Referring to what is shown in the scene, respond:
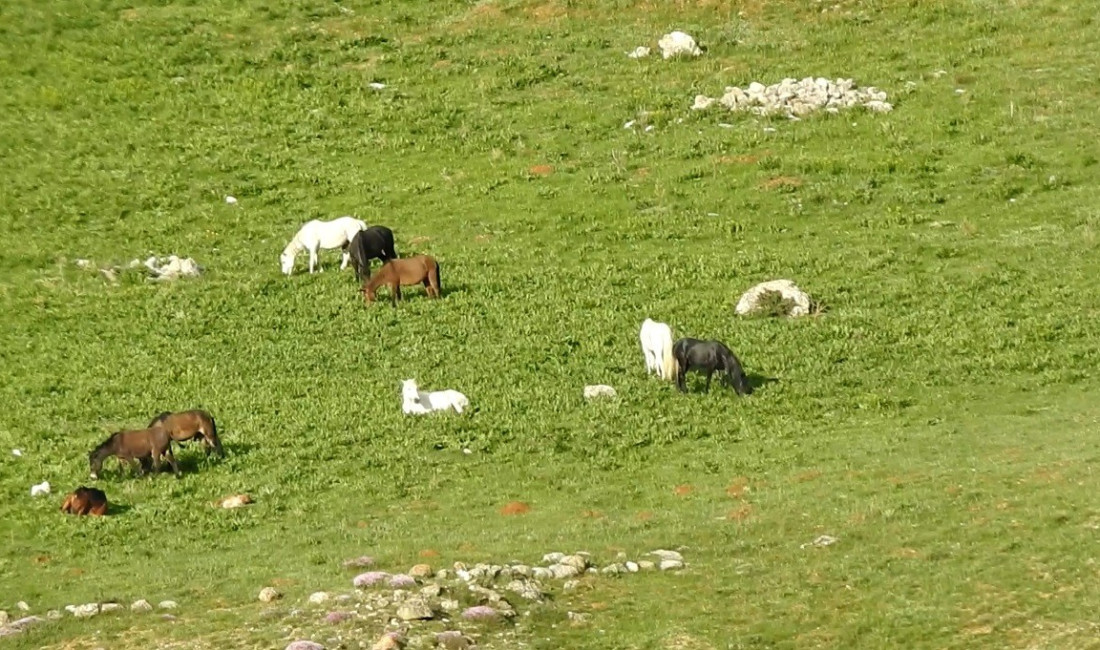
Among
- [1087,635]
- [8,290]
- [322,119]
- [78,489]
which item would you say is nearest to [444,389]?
[78,489]

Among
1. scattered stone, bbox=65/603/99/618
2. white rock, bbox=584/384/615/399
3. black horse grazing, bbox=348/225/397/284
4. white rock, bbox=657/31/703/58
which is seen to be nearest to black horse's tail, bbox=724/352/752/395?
white rock, bbox=584/384/615/399

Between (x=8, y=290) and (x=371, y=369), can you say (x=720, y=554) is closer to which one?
(x=371, y=369)

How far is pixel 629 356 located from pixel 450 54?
22599mm

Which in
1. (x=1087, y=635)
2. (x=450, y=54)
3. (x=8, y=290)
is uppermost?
(x=450, y=54)

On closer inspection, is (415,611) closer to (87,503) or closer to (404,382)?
(87,503)

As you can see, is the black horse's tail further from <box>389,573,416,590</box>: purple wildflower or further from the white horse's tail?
<box>389,573,416,590</box>: purple wildflower

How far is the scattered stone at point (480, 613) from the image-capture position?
16.8 m

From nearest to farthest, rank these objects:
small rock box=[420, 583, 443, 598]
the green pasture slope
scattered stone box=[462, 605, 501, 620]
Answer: scattered stone box=[462, 605, 501, 620] → small rock box=[420, 583, 443, 598] → the green pasture slope

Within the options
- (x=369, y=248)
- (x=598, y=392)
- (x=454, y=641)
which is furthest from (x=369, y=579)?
(x=369, y=248)

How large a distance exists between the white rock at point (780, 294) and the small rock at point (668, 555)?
12792mm

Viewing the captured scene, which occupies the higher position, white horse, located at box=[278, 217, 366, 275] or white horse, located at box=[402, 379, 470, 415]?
white horse, located at box=[278, 217, 366, 275]

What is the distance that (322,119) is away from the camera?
46188 millimetres

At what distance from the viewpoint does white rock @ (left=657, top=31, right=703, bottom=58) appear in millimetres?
48406

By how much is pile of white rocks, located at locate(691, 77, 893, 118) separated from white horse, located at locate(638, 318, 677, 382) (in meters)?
16.3
